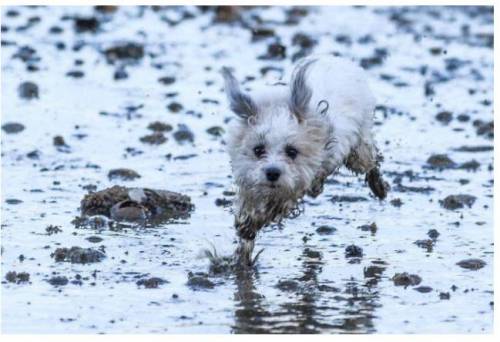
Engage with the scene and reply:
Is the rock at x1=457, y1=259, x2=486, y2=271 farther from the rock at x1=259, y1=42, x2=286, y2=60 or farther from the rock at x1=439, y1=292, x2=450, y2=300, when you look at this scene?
the rock at x1=259, y1=42, x2=286, y2=60

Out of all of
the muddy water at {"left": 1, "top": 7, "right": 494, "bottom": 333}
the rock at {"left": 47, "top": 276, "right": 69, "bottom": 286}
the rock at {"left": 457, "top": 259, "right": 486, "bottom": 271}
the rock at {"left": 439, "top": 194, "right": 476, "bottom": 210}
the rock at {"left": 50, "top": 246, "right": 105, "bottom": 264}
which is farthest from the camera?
the rock at {"left": 439, "top": 194, "right": 476, "bottom": 210}

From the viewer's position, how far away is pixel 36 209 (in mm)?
10867

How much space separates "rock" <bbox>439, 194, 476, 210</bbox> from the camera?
36.8ft

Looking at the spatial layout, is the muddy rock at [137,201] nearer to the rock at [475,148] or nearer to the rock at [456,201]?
the rock at [456,201]

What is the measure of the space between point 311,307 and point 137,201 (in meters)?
2.72

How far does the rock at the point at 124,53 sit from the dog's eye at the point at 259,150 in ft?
34.1

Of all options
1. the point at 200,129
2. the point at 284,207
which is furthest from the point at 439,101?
the point at 284,207

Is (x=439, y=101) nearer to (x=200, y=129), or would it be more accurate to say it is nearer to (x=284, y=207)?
(x=200, y=129)

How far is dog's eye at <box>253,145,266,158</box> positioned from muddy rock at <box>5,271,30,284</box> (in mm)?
1613

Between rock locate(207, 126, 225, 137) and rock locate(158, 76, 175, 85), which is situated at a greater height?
rock locate(158, 76, 175, 85)

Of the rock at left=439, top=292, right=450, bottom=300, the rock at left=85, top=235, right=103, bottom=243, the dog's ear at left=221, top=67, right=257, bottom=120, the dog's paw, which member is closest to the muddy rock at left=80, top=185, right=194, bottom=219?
the rock at left=85, top=235, right=103, bottom=243

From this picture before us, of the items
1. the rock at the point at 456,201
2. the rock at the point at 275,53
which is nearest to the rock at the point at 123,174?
the rock at the point at 456,201

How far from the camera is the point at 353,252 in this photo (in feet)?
32.0

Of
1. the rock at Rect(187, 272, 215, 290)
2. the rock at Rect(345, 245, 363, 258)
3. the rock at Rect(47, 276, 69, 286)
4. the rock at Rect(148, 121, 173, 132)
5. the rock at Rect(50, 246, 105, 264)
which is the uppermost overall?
the rock at Rect(148, 121, 173, 132)
